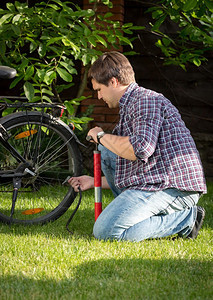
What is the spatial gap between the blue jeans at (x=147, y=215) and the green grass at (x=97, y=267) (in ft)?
0.24

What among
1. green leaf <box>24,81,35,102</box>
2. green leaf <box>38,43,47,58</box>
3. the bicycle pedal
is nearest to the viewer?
the bicycle pedal

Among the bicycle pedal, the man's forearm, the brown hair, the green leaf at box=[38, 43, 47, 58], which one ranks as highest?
the brown hair

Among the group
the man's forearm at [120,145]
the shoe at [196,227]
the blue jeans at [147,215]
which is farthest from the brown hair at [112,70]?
the shoe at [196,227]

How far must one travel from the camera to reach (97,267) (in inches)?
101

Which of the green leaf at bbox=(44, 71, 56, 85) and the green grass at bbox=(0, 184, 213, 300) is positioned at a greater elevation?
the green leaf at bbox=(44, 71, 56, 85)

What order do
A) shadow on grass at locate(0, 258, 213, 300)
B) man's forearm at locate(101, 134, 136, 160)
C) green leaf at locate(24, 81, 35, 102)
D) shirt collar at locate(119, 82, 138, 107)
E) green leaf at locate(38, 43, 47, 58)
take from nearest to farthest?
shadow on grass at locate(0, 258, 213, 300)
man's forearm at locate(101, 134, 136, 160)
shirt collar at locate(119, 82, 138, 107)
green leaf at locate(24, 81, 35, 102)
green leaf at locate(38, 43, 47, 58)

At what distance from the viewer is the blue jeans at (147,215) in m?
3.05

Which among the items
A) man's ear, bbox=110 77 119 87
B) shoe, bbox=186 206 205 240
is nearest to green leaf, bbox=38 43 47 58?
man's ear, bbox=110 77 119 87

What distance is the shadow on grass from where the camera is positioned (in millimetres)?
2215

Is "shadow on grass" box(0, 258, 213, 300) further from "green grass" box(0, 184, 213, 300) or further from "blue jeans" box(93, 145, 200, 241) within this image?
"blue jeans" box(93, 145, 200, 241)

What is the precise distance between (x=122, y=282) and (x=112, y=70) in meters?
1.33

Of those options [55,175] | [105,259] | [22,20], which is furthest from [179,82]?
[105,259]

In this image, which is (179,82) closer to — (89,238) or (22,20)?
(22,20)

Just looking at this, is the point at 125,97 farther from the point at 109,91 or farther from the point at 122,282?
the point at 122,282
